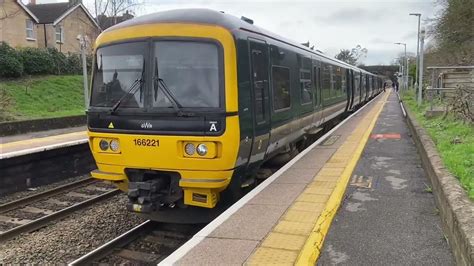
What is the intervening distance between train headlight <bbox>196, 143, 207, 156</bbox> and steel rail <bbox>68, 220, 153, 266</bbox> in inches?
71.1

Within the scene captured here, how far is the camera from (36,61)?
27875 mm

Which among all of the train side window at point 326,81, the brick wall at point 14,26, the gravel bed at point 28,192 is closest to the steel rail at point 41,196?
the gravel bed at point 28,192

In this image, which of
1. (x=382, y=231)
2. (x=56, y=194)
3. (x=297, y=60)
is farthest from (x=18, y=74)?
(x=382, y=231)

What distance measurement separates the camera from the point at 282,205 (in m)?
5.76

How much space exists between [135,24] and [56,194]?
4.83 metres

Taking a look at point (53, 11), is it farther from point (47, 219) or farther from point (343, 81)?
point (47, 219)

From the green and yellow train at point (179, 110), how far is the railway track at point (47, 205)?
1.90m

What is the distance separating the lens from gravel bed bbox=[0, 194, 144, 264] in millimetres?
6203

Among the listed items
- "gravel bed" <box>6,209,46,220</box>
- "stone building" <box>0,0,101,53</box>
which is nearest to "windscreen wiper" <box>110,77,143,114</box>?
"gravel bed" <box>6,209,46,220</box>

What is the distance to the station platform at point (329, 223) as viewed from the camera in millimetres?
4223

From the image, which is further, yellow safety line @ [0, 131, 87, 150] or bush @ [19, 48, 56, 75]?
bush @ [19, 48, 56, 75]

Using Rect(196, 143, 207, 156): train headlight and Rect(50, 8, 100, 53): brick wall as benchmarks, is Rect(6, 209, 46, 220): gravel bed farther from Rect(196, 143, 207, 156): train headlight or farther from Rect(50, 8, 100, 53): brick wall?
Rect(50, 8, 100, 53): brick wall

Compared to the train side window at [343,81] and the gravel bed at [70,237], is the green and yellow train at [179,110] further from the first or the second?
the train side window at [343,81]

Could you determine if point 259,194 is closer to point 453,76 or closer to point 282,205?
point 282,205
